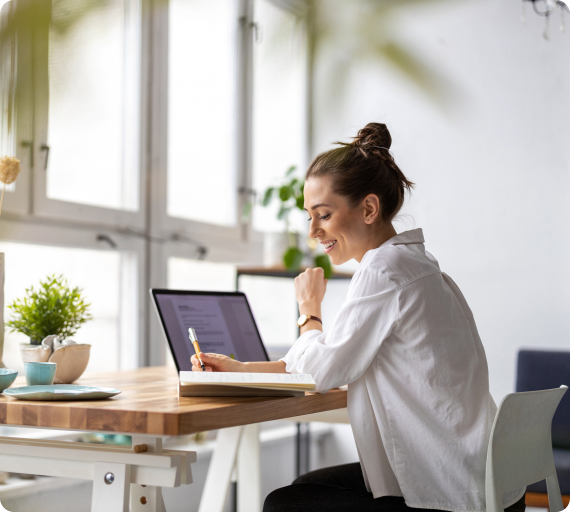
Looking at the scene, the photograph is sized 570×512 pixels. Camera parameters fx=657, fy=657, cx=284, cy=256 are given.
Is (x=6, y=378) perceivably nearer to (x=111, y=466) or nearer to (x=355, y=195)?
(x=111, y=466)

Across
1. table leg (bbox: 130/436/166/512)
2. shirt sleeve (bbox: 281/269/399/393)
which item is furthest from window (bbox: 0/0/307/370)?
shirt sleeve (bbox: 281/269/399/393)

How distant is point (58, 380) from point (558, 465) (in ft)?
5.39

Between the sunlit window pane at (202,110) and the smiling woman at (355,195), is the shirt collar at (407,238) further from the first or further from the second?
the sunlit window pane at (202,110)

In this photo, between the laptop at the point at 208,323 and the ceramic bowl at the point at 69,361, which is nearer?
the ceramic bowl at the point at 69,361

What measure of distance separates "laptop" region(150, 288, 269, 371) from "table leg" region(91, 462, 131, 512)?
0.42 meters

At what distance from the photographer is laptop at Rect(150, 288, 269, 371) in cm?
145

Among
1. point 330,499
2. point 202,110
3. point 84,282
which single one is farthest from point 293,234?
point 330,499

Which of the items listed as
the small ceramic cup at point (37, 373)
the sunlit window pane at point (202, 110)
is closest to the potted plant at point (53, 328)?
the small ceramic cup at point (37, 373)

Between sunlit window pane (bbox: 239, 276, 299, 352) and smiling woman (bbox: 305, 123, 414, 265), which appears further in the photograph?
sunlit window pane (bbox: 239, 276, 299, 352)

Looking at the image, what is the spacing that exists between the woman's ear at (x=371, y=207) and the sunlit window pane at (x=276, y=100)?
1.94 metres

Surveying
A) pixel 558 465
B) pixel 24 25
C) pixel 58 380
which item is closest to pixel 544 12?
pixel 558 465

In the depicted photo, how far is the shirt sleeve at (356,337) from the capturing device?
43.4 inches

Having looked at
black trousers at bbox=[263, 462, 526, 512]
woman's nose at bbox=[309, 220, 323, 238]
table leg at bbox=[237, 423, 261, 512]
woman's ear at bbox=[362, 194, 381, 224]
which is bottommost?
table leg at bbox=[237, 423, 261, 512]

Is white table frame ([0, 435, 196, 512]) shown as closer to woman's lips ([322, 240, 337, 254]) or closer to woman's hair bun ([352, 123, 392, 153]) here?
woman's lips ([322, 240, 337, 254])
